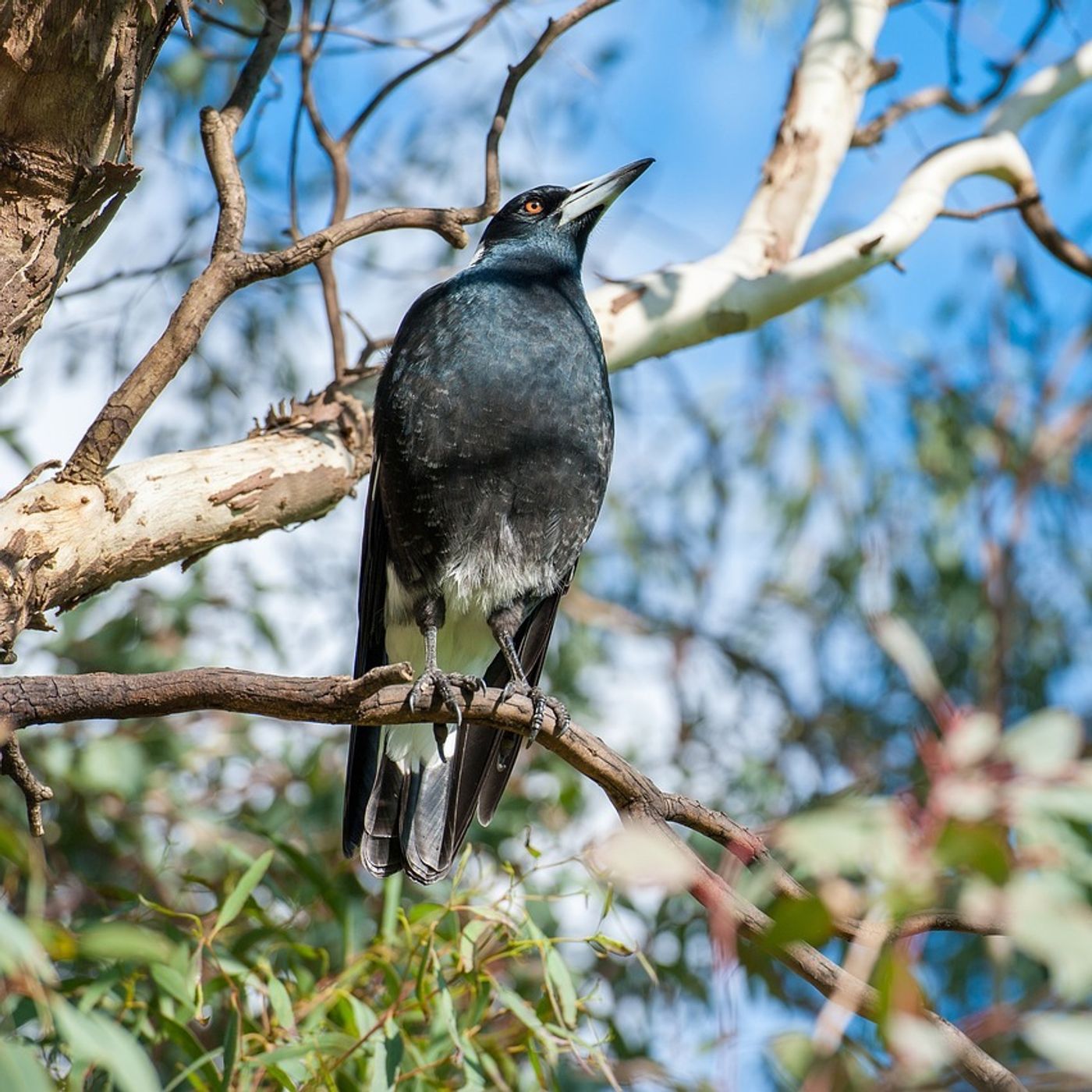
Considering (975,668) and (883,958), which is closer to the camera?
(883,958)

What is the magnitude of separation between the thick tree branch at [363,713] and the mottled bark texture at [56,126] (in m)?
0.48

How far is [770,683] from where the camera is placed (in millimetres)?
4414

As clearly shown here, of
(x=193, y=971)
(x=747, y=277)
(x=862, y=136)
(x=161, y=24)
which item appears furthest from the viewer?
(x=862, y=136)

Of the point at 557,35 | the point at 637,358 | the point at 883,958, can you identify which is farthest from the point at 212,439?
the point at 883,958

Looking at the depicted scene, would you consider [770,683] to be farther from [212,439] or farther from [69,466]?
[69,466]

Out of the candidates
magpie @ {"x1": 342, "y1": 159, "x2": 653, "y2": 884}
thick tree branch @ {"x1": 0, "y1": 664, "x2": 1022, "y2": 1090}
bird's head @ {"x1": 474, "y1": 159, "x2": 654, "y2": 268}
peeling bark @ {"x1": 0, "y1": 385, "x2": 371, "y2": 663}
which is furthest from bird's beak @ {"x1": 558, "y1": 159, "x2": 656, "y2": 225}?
thick tree branch @ {"x1": 0, "y1": 664, "x2": 1022, "y2": 1090}

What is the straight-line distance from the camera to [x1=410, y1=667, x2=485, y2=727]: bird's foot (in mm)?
1811

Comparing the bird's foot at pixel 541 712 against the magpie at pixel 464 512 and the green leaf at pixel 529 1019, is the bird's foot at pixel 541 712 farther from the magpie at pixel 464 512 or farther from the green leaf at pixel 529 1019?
the green leaf at pixel 529 1019

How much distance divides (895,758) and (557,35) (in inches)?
112

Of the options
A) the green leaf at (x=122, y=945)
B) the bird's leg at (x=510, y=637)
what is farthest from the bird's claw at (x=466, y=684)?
the green leaf at (x=122, y=945)

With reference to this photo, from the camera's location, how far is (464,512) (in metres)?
2.35

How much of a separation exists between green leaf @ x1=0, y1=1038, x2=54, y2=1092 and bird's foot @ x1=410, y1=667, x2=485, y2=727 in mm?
1018

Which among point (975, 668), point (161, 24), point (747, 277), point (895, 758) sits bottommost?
point (895, 758)

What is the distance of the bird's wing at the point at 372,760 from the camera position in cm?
236
